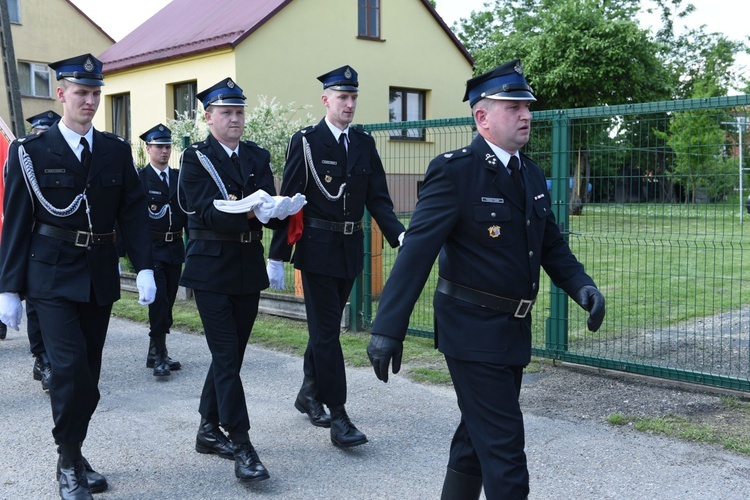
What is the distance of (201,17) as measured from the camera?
27562 millimetres

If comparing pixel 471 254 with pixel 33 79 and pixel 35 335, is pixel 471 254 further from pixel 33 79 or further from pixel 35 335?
pixel 33 79

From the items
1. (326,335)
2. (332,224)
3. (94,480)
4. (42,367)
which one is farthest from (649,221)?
(42,367)

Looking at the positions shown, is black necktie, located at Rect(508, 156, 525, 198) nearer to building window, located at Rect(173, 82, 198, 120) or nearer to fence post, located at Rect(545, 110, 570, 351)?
fence post, located at Rect(545, 110, 570, 351)

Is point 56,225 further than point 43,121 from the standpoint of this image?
No

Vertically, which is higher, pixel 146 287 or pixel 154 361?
pixel 146 287

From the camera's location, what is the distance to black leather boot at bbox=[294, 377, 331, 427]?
585cm

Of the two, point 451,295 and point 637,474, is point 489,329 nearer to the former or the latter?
point 451,295

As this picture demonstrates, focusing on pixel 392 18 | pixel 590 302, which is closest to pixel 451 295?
pixel 590 302

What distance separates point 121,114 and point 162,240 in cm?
2352

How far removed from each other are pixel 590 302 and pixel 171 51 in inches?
948

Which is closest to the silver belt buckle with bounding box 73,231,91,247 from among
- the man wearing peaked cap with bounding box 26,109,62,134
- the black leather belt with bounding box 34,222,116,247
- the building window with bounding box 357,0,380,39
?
the black leather belt with bounding box 34,222,116,247

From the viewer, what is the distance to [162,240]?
25.3ft

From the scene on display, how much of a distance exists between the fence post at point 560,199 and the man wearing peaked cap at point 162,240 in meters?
3.41

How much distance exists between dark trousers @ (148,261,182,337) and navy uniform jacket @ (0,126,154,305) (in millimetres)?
2847
